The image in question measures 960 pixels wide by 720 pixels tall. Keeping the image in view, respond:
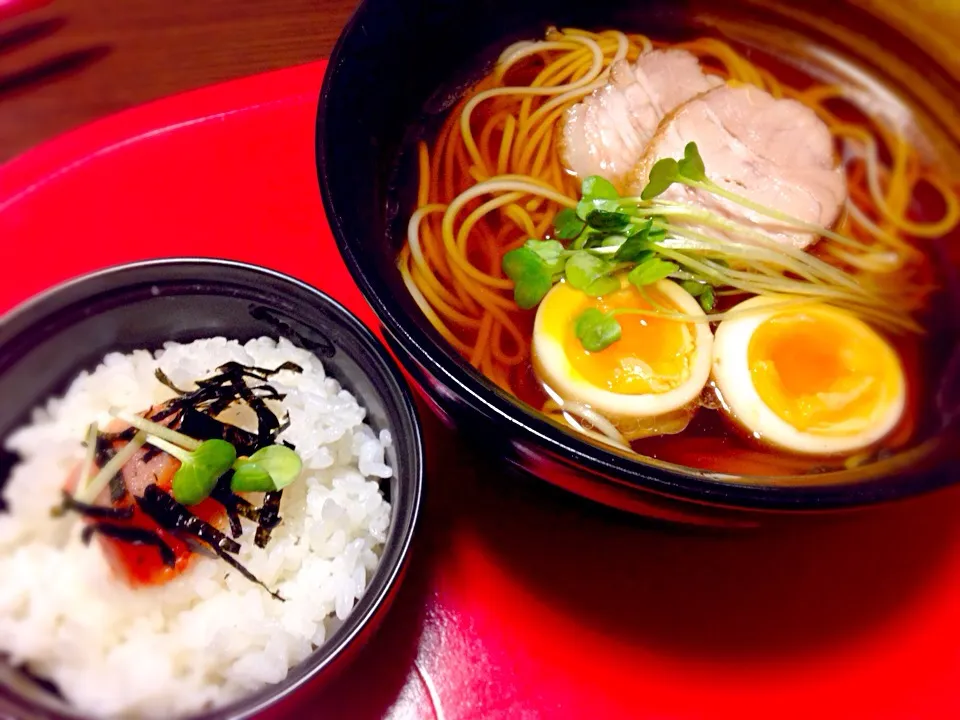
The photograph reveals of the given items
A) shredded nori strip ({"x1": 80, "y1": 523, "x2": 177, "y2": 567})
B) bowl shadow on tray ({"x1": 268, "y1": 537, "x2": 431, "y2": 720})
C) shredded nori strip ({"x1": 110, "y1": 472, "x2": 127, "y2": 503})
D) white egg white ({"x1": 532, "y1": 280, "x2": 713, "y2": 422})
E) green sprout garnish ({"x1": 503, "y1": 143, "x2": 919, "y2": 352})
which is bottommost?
bowl shadow on tray ({"x1": 268, "y1": 537, "x2": 431, "y2": 720})

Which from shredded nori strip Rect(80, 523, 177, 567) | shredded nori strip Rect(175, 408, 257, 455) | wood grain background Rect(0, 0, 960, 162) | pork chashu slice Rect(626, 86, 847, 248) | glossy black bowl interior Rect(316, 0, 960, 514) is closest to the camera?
glossy black bowl interior Rect(316, 0, 960, 514)

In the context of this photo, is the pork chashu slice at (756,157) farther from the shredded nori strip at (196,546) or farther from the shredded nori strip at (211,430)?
the shredded nori strip at (196,546)

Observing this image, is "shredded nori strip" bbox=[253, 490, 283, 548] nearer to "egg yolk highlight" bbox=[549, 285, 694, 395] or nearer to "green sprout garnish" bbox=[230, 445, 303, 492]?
"green sprout garnish" bbox=[230, 445, 303, 492]

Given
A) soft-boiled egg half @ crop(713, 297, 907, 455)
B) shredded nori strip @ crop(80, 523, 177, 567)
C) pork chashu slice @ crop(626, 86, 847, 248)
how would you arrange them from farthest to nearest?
pork chashu slice @ crop(626, 86, 847, 248) < soft-boiled egg half @ crop(713, 297, 907, 455) < shredded nori strip @ crop(80, 523, 177, 567)

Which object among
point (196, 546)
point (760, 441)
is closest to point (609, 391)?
point (760, 441)

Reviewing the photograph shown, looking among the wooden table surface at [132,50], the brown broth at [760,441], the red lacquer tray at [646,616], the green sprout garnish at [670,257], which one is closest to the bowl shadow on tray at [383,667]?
the red lacquer tray at [646,616]

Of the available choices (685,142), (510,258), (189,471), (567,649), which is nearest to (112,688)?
(189,471)

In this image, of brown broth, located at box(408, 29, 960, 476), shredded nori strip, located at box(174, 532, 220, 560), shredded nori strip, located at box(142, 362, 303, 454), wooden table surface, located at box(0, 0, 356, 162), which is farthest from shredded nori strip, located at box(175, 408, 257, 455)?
wooden table surface, located at box(0, 0, 356, 162)
